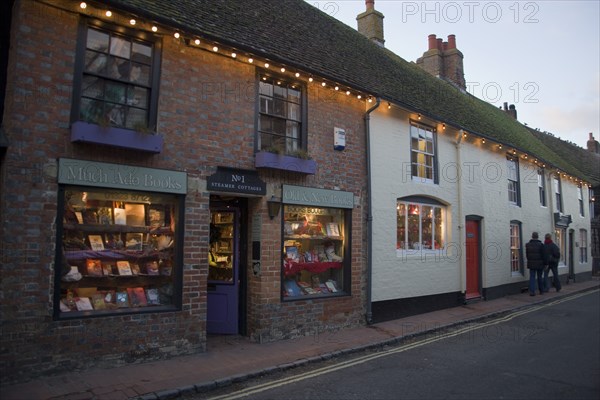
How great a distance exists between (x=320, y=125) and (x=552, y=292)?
11808 millimetres

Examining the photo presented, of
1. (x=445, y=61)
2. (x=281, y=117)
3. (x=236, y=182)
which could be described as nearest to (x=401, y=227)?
(x=281, y=117)

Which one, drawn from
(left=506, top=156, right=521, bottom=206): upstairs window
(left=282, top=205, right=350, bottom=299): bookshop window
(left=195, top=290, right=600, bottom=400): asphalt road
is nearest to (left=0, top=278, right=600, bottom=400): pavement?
(left=195, top=290, right=600, bottom=400): asphalt road

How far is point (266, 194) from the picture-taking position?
8.29m

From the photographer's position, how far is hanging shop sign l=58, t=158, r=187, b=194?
6.10 meters

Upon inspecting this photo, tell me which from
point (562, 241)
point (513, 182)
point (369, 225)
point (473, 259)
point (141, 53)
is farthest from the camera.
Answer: point (562, 241)

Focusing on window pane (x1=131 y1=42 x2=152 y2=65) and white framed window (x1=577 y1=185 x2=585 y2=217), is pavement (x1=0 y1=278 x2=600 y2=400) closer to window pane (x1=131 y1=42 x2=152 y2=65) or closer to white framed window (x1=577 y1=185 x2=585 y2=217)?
window pane (x1=131 y1=42 x2=152 y2=65)

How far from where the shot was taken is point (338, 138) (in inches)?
376

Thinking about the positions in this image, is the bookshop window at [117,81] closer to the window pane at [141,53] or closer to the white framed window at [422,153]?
the window pane at [141,53]

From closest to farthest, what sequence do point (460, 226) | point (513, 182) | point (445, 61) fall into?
point (460, 226) → point (513, 182) → point (445, 61)

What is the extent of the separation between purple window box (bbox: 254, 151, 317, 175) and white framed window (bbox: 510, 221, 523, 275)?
414 inches

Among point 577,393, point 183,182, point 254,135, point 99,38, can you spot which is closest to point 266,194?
point 254,135

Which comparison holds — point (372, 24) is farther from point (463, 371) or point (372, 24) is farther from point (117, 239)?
point (463, 371)

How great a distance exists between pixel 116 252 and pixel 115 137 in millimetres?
1744

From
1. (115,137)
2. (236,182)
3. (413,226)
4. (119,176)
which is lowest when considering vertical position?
(413,226)
